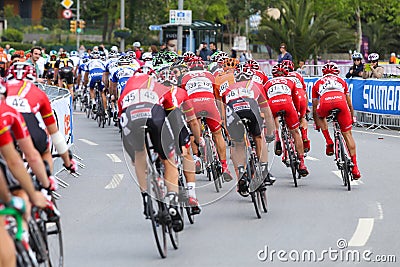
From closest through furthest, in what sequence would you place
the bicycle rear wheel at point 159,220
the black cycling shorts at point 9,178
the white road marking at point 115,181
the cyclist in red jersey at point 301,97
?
the black cycling shorts at point 9,178 < the bicycle rear wheel at point 159,220 < the white road marking at point 115,181 < the cyclist in red jersey at point 301,97

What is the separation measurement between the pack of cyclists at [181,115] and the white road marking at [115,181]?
1.33 metres

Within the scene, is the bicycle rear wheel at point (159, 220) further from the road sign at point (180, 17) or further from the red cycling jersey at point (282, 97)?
the road sign at point (180, 17)

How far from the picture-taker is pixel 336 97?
1455 centimetres

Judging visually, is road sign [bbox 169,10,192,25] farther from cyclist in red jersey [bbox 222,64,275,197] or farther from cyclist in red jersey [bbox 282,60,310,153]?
cyclist in red jersey [bbox 222,64,275,197]

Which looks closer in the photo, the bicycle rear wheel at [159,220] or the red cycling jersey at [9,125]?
the red cycling jersey at [9,125]

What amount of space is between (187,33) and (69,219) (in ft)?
113

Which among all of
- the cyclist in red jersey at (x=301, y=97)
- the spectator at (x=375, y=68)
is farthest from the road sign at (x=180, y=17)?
A: the cyclist in red jersey at (x=301, y=97)

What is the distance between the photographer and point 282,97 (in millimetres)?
14562

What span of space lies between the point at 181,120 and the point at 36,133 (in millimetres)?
2115

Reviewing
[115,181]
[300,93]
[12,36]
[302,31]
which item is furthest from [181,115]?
[12,36]

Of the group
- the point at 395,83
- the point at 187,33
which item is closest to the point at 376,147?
the point at 395,83

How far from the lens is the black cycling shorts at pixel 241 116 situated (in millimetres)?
12422

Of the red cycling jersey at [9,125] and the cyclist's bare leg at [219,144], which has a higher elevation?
the red cycling jersey at [9,125]

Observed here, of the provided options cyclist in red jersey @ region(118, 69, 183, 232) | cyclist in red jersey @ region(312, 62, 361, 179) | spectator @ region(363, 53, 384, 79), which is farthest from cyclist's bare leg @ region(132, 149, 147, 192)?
spectator @ region(363, 53, 384, 79)
